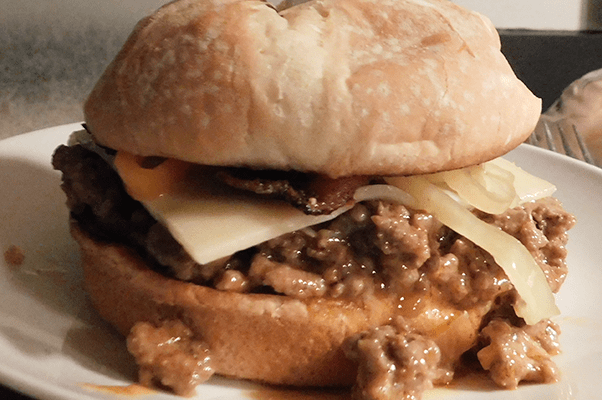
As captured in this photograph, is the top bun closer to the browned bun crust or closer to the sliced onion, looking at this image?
the sliced onion

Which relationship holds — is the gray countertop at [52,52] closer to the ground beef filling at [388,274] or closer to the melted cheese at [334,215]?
the ground beef filling at [388,274]

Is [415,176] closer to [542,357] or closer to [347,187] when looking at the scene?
[347,187]

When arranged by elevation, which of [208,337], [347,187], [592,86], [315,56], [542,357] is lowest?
[592,86]

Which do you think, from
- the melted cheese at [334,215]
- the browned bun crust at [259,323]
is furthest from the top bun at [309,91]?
the browned bun crust at [259,323]

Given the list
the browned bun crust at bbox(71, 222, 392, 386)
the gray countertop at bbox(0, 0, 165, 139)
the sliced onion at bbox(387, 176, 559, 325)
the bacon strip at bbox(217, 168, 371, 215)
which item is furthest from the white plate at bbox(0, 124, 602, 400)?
the gray countertop at bbox(0, 0, 165, 139)

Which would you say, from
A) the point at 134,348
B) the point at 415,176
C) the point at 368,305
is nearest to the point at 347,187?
the point at 415,176

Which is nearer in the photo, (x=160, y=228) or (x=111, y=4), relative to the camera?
(x=160, y=228)

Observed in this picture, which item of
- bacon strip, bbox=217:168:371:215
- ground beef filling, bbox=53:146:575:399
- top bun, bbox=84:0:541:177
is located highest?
top bun, bbox=84:0:541:177
